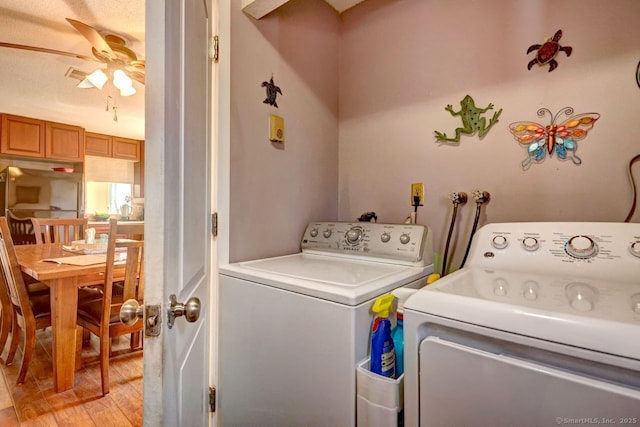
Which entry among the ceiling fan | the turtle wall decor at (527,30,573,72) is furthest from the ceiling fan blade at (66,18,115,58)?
the turtle wall decor at (527,30,573,72)

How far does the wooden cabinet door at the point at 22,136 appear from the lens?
11.9 ft

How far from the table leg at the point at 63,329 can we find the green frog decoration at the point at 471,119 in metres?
2.30

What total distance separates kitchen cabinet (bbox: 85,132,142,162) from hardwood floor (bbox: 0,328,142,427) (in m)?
3.36

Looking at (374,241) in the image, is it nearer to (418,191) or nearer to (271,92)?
(418,191)

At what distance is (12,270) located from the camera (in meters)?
1.79

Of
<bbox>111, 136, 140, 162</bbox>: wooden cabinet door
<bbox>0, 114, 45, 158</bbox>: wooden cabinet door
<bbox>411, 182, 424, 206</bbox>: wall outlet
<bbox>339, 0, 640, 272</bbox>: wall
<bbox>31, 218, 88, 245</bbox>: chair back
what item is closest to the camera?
<bbox>339, 0, 640, 272</bbox>: wall

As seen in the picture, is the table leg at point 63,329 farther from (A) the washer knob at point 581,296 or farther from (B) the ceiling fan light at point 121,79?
(A) the washer knob at point 581,296

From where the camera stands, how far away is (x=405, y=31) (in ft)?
5.32

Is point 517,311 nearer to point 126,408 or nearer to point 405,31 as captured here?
point 405,31

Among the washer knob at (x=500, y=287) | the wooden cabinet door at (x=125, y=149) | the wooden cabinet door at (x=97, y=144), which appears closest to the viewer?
the washer knob at (x=500, y=287)

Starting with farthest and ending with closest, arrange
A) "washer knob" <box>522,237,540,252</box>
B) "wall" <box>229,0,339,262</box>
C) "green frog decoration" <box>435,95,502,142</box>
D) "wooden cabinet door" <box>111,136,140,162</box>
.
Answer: "wooden cabinet door" <box>111,136,140,162</box>
"green frog decoration" <box>435,95,502,142</box>
"wall" <box>229,0,339,262</box>
"washer knob" <box>522,237,540,252</box>

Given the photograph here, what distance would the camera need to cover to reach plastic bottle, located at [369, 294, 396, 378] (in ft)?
2.60

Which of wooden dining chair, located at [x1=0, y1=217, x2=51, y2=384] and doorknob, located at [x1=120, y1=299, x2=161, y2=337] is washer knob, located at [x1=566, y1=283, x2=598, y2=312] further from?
wooden dining chair, located at [x1=0, y1=217, x2=51, y2=384]

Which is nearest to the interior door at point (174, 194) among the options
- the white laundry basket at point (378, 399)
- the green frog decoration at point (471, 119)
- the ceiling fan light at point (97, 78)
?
the white laundry basket at point (378, 399)
